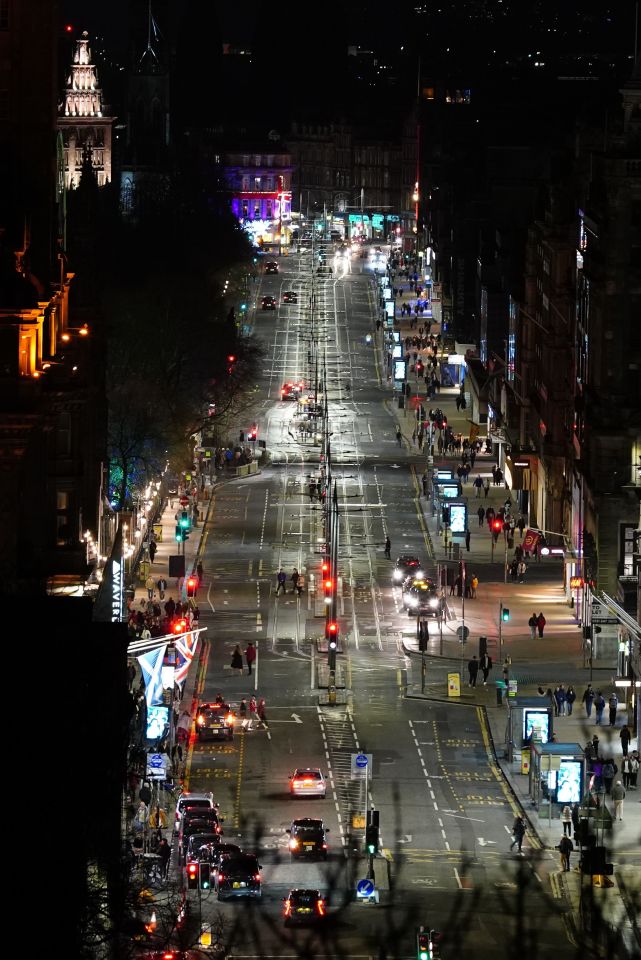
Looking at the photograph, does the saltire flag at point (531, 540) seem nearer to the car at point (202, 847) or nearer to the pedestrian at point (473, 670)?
the pedestrian at point (473, 670)

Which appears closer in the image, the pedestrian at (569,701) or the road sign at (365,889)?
the road sign at (365,889)

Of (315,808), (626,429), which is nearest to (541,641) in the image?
(626,429)

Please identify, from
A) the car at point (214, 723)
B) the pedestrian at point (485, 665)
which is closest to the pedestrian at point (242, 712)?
the car at point (214, 723)

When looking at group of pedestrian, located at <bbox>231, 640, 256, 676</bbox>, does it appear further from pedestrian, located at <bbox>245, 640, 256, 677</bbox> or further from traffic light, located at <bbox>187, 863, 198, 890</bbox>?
traffic light, located at <bbox>187, 863, 198, 890</bbox>

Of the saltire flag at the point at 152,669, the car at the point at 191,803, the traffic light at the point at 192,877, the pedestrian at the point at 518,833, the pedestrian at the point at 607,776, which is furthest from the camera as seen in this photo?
the saltire flag at the point at 152,669

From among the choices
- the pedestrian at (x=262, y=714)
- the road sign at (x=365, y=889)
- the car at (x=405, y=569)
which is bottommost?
the car at (x=405, y=569)

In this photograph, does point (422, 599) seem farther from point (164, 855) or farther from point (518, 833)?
point (164, 855)
